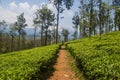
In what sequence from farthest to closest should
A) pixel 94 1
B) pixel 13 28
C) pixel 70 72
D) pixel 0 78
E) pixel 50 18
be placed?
pixel 13 28
pixel 50 18
pixel 94 1
pixel 70 72
pixel 0 78

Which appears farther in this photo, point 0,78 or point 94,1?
point 94,1

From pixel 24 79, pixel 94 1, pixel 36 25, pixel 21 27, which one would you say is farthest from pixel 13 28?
pixel 24 79

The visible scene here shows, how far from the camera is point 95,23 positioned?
300 ft

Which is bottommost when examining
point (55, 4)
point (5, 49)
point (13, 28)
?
point (5, 49)

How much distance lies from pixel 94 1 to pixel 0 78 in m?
44.0

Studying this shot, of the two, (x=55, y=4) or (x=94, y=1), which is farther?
(x=55, y=4)

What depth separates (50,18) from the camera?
8700 centimetres

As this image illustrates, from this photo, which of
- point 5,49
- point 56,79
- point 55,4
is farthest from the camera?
point 5,49

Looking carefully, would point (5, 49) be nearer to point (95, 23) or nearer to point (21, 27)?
point (21, 27)

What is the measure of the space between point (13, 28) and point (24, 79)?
290 feet

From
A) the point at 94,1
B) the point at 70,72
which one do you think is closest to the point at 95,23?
the point at 94,1

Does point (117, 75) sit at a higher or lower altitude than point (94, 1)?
lower

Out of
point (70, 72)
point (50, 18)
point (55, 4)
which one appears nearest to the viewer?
point (70, 72)

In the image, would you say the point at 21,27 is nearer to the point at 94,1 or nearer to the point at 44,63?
the point at 94,1
